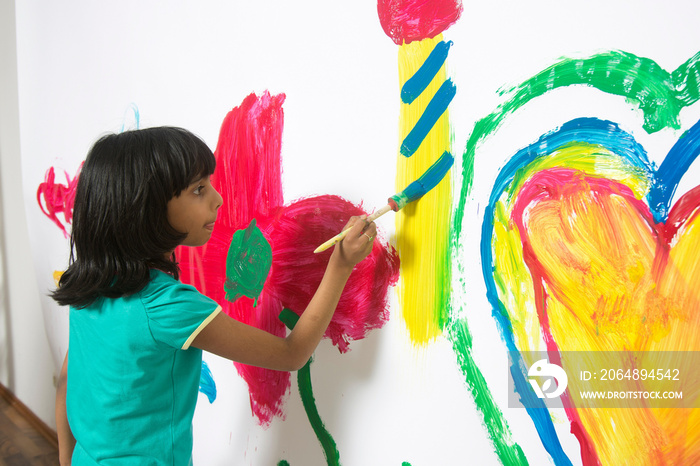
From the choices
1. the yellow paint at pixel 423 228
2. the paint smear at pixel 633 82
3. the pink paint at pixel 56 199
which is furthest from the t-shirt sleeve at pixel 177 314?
the pink paint at pixel 56 199

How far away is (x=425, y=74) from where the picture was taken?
71 centimetres

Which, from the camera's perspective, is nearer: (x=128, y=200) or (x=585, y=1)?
(x=585, y=1)

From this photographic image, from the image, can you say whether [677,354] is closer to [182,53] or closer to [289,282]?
[289,282]

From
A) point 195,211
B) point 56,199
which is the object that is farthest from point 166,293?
point 56,199

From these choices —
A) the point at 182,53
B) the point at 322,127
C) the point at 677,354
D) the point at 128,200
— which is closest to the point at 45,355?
the point at 182,53

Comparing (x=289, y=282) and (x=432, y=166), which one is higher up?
(x=432, y=166)

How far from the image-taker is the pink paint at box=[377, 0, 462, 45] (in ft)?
2.23

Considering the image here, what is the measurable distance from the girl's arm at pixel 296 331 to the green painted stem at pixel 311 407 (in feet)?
0.46

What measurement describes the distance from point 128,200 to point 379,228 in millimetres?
365

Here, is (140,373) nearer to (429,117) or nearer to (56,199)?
(429,117)

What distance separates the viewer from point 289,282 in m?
0.91

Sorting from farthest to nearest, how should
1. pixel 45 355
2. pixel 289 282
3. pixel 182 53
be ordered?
1. pixel 45 355
2. pixel 182 53
3. pixel 289 282

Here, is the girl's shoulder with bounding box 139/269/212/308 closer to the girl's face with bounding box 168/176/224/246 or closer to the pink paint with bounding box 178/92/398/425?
the girl's face with bounding box 168/176/224/246

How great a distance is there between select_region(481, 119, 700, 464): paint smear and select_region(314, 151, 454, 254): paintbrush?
0.28 ft
